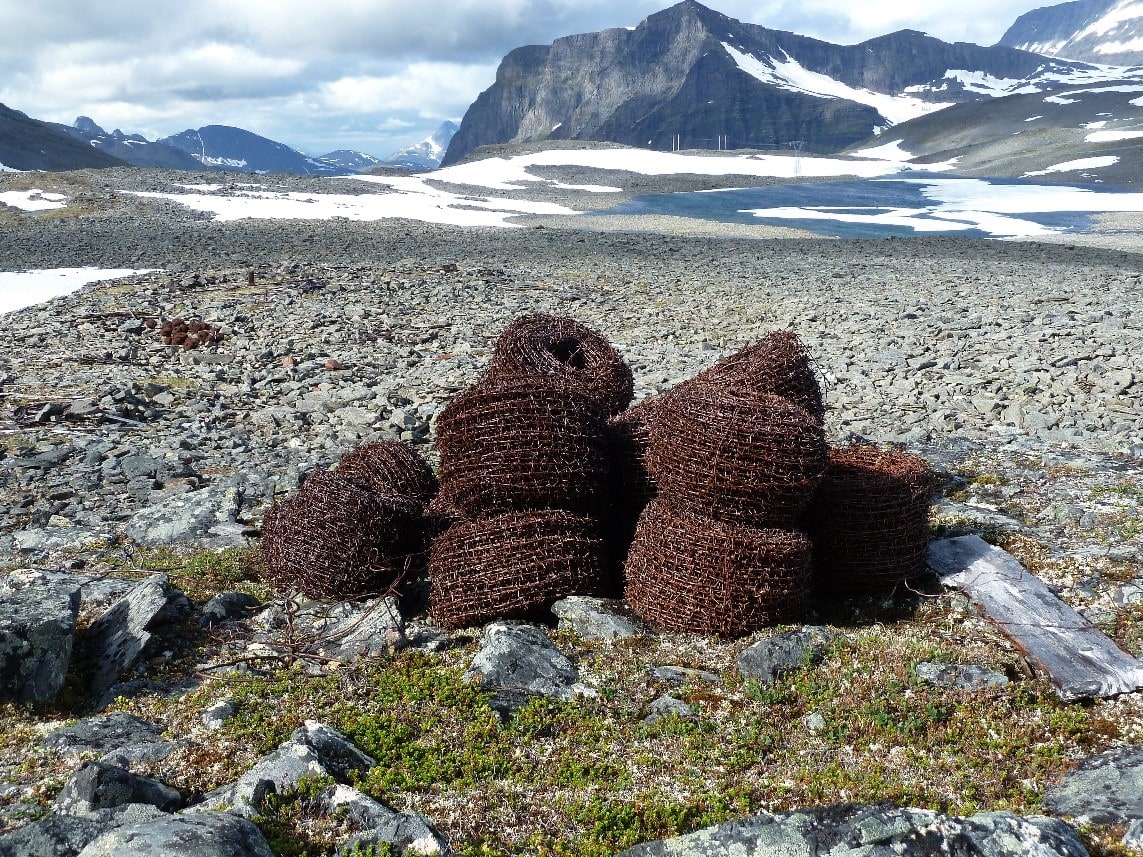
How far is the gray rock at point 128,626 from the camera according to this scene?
6.24 metres

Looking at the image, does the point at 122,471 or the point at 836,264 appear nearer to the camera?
the point at 122,471

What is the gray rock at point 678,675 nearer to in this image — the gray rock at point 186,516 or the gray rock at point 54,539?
the gray rock at point 186,516

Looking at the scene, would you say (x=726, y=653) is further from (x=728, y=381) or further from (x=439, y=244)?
(x=439, y=244)

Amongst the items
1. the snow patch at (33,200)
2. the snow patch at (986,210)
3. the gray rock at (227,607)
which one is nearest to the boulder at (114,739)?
the gray rock at (227,607)

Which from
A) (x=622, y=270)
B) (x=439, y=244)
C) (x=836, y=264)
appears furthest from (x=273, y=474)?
(x=439, y=244)

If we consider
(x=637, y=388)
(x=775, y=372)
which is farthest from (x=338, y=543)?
(x=637, y=388)

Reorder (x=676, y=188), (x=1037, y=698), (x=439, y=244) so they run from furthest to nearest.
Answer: (x=676, y=188) < (x=439, y=244) < (x=1037, y=698)

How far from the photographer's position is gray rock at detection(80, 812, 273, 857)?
3850 mm

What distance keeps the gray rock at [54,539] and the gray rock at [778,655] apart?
6.70 m

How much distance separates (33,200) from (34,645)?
54.6 metres

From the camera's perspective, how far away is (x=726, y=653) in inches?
255

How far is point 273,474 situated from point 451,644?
16.2 ft

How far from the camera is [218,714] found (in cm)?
557

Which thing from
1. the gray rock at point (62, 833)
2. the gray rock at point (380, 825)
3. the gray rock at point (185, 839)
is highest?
the gray rock at point (185, 839)
